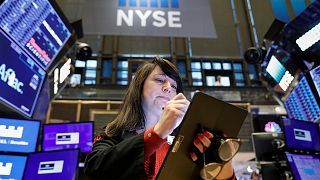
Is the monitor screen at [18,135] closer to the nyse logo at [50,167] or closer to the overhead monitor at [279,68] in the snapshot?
the nyse logo at [50,167]

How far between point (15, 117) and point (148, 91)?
2.81 metres

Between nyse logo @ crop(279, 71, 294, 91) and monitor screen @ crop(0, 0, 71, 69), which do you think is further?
nyse logo @ crop(279, 71, 294, 91)

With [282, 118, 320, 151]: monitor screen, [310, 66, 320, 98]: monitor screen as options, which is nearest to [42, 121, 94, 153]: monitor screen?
[282, 118, 320, 151]: monitor screen

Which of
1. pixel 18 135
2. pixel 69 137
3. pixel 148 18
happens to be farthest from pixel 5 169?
pixel 148 18

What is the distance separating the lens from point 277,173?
11.5 feet

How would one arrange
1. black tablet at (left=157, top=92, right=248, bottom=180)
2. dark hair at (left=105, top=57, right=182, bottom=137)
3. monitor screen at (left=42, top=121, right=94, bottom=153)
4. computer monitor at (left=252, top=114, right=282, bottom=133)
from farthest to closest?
1. computer monitor at (left=252, top=114, right=282, bottom=133)
2. monitor screen at (left=42, top=121, right=94, bottom=153)
3. dark hair at (left=105, top=57, right=182, bottom=137)
4. black tablet at (left=157, top=92, right=248, bottom=180)

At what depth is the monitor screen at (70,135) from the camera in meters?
4.26

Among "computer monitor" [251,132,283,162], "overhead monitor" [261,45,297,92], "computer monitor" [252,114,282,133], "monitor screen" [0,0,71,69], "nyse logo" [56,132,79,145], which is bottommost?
"computer monitor" [251,132,283,162]

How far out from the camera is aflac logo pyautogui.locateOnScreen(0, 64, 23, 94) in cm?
316

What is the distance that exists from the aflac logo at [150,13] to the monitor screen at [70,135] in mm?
1439

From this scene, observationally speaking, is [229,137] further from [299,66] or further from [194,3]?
[194,3]

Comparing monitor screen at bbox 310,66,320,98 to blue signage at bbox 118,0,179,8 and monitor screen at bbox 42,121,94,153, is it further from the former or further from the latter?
monitor screen at bbox 42,121,94,153

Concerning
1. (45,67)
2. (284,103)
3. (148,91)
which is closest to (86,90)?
(45,67)

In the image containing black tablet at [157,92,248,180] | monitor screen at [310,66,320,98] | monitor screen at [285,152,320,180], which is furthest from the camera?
monitor screen at [310,66,320,98]
